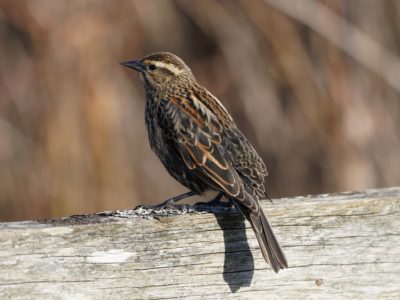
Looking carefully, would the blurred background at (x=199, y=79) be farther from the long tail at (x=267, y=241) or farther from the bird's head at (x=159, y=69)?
the long tail at (x=267, y=241)

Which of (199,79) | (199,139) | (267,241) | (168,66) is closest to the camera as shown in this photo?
A: (267,241)

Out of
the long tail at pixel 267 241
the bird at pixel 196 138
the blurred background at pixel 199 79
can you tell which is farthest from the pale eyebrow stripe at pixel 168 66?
the long tail at pixel 267 241

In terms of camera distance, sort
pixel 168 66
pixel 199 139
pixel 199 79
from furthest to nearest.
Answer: pixel 199 79 → pixel 168 66 → pixel 199 139

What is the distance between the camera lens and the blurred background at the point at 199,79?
580 cm

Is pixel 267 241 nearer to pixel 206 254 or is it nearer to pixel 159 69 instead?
pixel 206 254

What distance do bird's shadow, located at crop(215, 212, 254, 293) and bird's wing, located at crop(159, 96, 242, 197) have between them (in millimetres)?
624

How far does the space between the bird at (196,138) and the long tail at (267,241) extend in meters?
0.25

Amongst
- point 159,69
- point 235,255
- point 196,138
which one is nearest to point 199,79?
point 159,69

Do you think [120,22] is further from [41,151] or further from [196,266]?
[196,266]

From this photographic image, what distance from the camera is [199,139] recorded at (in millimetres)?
3996

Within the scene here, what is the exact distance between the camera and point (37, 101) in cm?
584

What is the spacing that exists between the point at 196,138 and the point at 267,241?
1361mm

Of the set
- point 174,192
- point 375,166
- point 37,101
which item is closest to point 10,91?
point 37,101

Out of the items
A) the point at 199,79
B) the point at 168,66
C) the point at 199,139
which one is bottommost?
the point at 199,139
